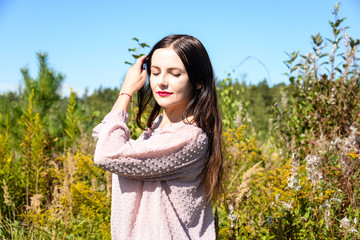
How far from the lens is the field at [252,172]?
2328 mm

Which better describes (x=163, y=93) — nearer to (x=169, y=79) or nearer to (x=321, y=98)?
(x=169, y=79)

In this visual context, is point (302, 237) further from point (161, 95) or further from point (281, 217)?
point (161, 95)

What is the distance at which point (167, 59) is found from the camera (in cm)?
166

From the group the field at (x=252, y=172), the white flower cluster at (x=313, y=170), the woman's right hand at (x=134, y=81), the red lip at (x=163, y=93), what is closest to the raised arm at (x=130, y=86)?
the woman's right hand at (x=134, y=81)

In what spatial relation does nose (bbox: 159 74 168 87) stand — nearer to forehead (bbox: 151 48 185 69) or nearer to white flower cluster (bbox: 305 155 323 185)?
forehead (bbox: 151 48 185 69)

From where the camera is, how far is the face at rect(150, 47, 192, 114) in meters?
1.65

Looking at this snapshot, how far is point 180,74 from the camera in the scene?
5.44ft

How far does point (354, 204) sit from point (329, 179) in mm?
297

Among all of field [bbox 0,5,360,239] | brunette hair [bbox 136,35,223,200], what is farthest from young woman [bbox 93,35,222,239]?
field [bbox 0,5,360,239]

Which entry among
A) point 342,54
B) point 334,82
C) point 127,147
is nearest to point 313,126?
point 334,82

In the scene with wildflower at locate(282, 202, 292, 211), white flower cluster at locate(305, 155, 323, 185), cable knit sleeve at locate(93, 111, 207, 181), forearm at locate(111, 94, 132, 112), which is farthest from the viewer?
white flower cluster at locate(305, 155, 323, 185)

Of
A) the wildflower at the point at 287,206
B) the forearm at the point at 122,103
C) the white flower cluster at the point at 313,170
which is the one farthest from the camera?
the white flower cluster at the point at 313,170

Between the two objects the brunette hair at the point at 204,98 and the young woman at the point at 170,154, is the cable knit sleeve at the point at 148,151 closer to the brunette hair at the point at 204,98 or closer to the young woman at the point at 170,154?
the young woman at the point at 170,154

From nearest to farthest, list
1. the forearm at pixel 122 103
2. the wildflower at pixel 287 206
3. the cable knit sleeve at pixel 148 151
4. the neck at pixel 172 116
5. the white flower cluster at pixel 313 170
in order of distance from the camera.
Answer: the cable knit sleeve at pixel 148 151 < the forearm at pixel 122 103 < the neck at pixel 172 116 < the wildflower at pixel 287 206 < the white flower cluster at pixel 313 170
